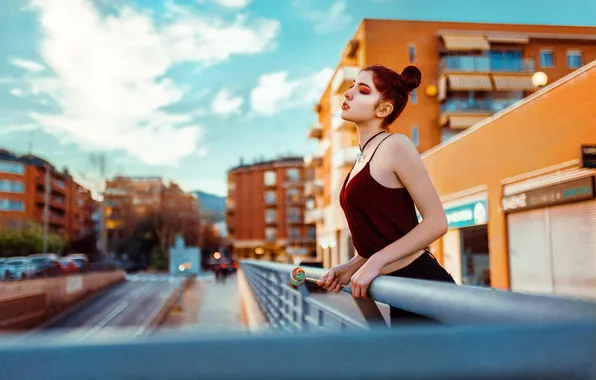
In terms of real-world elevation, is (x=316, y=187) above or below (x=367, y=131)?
above

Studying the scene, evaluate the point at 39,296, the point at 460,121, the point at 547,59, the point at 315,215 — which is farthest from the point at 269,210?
the point at 547,59

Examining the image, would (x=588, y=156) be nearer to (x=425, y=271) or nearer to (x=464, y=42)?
(x=425, y=271)

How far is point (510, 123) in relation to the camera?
53.7ft

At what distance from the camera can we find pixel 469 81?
26.2m

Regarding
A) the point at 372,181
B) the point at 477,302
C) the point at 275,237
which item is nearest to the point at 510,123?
the point at 372,181

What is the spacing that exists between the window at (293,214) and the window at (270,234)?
8.62ft

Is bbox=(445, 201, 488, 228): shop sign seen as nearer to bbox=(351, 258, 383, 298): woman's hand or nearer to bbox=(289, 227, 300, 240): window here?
bbox=(351, 258, 383, 298): woman's hand

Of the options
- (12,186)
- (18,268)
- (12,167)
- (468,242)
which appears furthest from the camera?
(12,167)

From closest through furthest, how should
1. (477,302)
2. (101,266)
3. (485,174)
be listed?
(477,302)
(485,174)
(101,266)

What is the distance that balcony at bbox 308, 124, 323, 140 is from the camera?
4959 cm

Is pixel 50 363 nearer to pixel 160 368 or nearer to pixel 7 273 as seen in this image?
pixel 160 368

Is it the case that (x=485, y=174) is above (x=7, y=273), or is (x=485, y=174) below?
above

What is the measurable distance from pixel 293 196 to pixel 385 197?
8271 centimetres

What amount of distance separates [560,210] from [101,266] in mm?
45159
